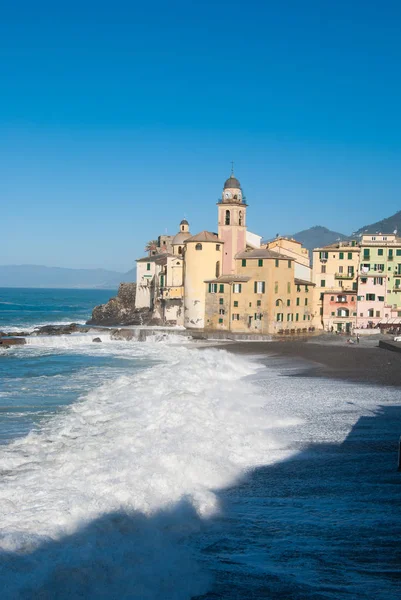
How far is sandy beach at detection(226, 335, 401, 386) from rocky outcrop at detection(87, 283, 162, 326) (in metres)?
18.4

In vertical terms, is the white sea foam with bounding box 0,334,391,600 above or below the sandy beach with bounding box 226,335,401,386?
below

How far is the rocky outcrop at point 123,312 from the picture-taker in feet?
217

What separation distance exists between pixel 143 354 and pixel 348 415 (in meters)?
24.7

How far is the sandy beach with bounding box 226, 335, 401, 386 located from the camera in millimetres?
31672

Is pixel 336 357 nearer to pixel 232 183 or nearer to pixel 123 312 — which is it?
pixel 232 183

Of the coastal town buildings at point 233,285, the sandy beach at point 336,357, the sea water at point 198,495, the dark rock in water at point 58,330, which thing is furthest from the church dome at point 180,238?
the sea water at point 198,495

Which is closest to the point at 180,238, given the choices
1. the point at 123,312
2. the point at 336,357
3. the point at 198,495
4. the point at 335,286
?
the point at 123,312

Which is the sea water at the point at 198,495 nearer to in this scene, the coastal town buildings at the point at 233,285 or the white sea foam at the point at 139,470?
the white sea foam at the point at 139,470

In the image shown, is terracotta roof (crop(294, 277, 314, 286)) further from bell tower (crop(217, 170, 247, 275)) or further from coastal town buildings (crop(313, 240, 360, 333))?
bell tower (crop(217, 170, 247, 275))

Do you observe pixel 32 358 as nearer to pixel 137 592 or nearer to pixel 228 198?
pixel 228 198

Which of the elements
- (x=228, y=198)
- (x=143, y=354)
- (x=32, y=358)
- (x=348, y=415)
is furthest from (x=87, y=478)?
(x=228, y=198)

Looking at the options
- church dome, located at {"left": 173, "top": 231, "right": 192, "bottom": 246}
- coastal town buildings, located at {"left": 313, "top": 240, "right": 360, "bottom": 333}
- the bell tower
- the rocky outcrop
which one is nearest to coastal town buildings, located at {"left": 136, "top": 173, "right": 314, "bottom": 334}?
the bell tower

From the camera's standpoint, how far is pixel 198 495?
12508 millimetres

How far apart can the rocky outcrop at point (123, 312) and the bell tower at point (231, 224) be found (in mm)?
11167
